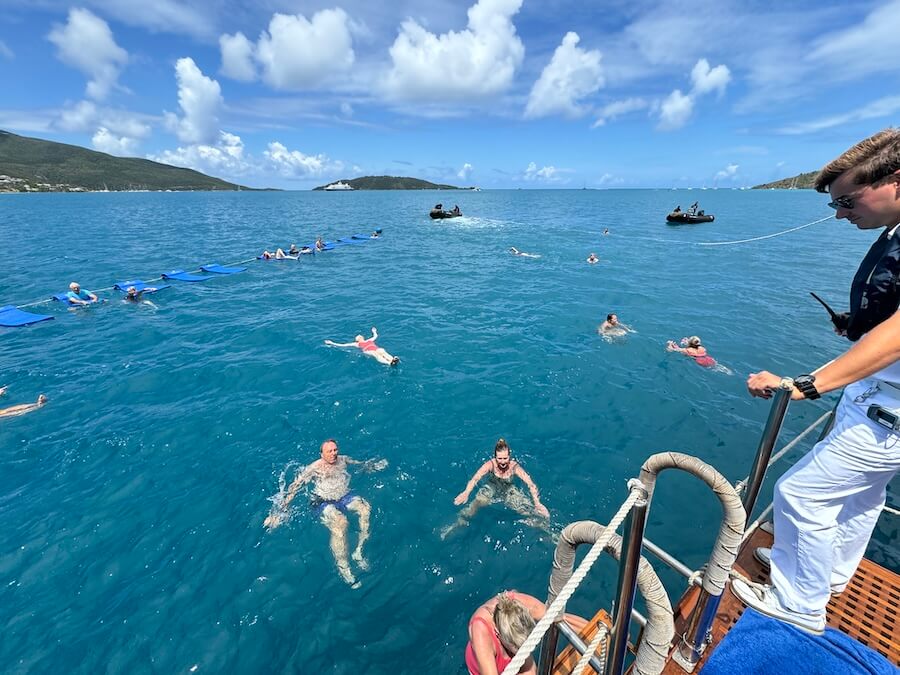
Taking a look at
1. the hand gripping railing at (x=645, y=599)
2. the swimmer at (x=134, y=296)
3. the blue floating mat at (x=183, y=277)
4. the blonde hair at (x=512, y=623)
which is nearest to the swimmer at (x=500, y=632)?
the blonde hair at (x=512, y=623)

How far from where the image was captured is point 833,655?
322 centimetres

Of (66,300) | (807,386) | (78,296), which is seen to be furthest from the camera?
(66,300)

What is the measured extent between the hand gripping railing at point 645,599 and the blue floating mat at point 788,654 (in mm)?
1571

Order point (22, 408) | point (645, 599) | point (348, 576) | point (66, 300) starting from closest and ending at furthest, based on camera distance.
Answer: point (645, 599) < point (348, 576) < point (22, 408) < point (66, 300)

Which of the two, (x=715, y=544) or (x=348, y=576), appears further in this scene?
(x=348, y=576)

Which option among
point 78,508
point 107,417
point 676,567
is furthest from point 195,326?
point 676,567

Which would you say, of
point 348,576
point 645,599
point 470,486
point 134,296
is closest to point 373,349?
point 470,486

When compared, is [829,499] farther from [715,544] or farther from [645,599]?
[645,599]

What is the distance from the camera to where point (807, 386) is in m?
2.80

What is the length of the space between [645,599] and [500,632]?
87.8 inches

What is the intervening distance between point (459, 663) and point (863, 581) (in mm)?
4840

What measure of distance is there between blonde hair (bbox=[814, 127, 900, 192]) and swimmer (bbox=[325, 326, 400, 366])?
11643mm

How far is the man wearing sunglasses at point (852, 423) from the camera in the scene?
2605 millimetres

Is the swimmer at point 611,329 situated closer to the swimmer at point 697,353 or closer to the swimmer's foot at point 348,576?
the swimmer at point 697,353
